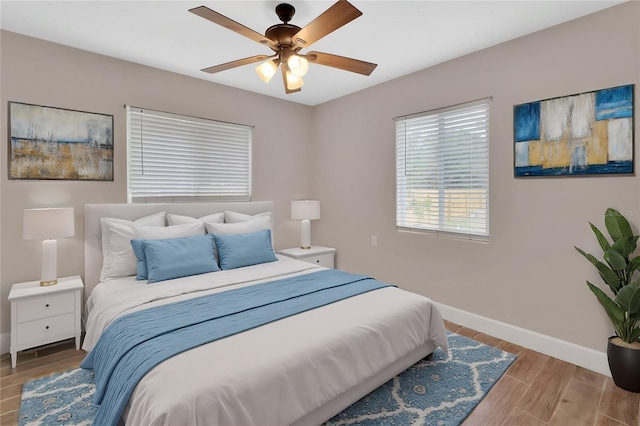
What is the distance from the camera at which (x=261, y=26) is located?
2.56 metres

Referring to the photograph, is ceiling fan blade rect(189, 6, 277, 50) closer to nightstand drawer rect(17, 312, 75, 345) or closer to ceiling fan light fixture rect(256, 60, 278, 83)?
ceiling fan light fixture rect(256, 60, 278, 83)

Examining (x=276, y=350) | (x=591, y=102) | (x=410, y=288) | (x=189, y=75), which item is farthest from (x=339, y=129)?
(x=276, y=350)

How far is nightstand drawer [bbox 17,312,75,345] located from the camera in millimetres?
2496

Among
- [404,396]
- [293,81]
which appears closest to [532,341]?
[404,396]

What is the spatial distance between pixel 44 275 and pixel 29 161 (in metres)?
0.99

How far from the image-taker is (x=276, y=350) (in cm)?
161

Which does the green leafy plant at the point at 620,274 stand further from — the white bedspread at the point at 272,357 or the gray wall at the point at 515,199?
the white bedspread at the point at 272,357

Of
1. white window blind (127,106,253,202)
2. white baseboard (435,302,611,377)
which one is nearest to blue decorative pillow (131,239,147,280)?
white window blind (127,106,253,202)

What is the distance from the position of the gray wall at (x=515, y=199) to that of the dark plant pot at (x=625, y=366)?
A: 0.81 feet

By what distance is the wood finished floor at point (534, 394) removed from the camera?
1935mm

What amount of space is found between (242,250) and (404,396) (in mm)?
1900

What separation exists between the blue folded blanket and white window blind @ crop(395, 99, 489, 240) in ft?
4.17

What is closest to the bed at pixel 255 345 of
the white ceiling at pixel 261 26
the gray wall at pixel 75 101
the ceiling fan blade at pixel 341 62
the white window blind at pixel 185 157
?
the gray wall at pixel 75 101

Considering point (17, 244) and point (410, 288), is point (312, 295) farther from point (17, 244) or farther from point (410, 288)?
point (17, 244)
